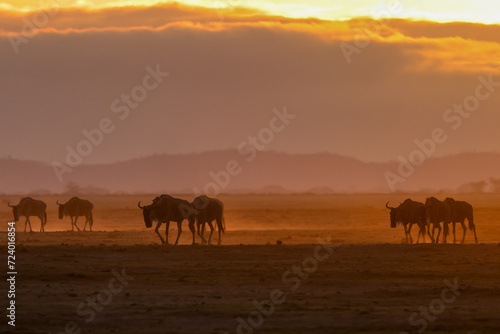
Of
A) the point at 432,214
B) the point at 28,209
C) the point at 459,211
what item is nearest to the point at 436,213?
the point at 432,214

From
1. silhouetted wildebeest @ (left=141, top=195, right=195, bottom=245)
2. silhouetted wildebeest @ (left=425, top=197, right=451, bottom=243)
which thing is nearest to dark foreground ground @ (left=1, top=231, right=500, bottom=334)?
silhouetted wildebeest @ (left=141, top=195, right=195, bottom=245)

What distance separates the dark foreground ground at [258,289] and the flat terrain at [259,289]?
0.03m

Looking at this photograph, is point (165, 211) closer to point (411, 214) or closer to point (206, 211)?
point (206, 211)

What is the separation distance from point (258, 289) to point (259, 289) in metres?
0.03

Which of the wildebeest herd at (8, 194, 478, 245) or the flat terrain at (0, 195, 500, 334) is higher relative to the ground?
the wildebeest herd at (8, 194, 478, 245)

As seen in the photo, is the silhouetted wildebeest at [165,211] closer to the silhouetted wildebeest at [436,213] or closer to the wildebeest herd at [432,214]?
the wildebeest herd at [432,214]

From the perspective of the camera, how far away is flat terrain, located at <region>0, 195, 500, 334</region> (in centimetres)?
1808

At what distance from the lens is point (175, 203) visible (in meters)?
37.1

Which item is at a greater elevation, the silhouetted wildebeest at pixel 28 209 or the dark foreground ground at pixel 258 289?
the silhouetted wildebeest at pixel 28 209

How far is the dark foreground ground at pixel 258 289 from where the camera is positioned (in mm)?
18062

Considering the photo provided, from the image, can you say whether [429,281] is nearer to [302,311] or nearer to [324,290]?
[324,290]

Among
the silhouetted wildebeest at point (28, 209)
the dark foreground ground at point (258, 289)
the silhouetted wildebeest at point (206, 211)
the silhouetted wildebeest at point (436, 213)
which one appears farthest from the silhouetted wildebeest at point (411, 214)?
the silhouetted wildebeest at point (28, 209)

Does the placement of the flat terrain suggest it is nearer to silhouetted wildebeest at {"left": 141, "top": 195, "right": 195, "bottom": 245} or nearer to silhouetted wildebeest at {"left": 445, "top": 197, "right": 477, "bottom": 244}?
silhouetted wildebeest at {"left": 141, "top": 195, "right": 195, "bottom": 245}

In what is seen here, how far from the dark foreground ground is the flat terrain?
1.0 inches
